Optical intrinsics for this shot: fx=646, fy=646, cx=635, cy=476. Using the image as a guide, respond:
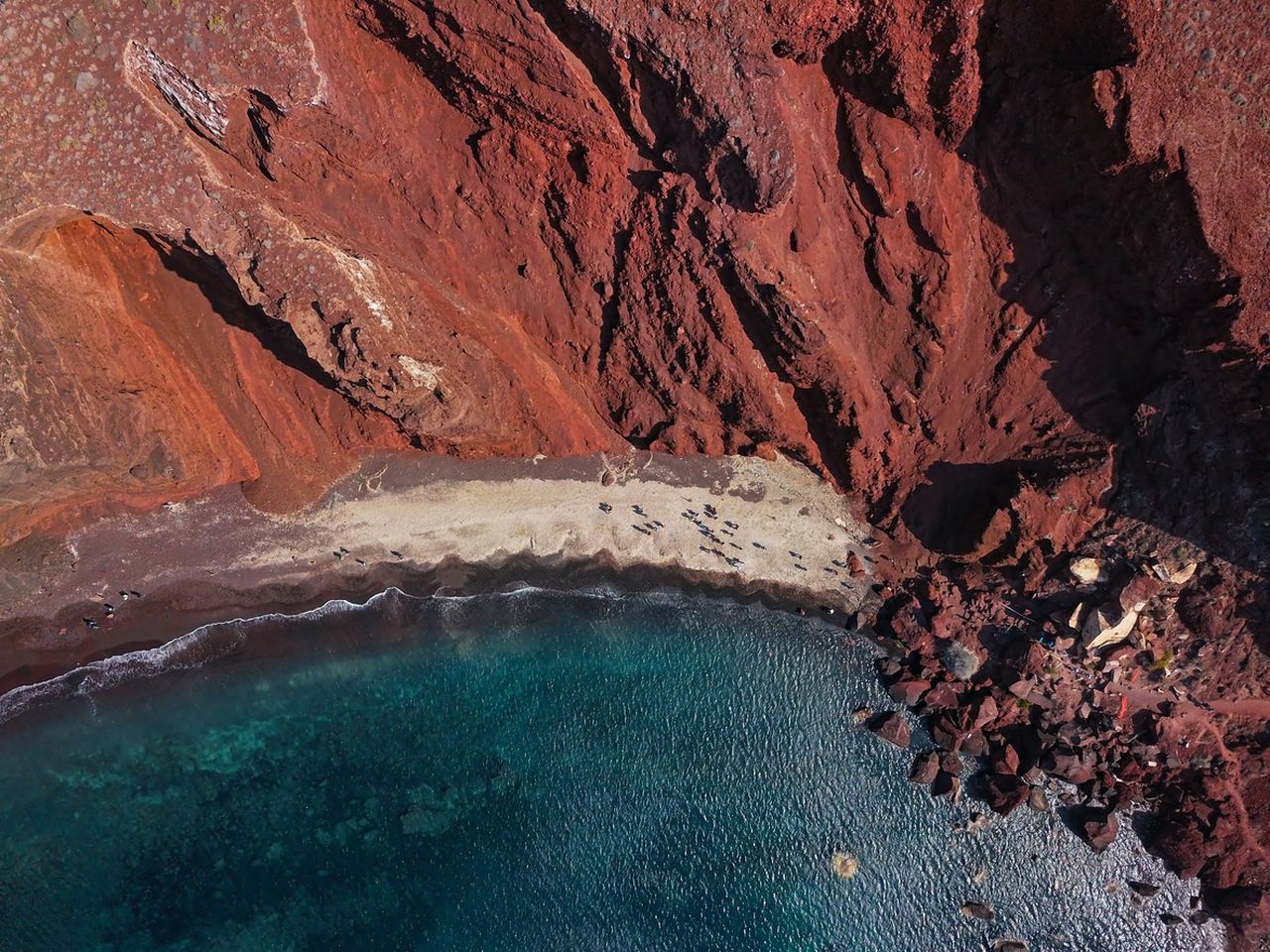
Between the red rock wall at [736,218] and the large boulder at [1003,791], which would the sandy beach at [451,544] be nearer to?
the red rock wall at [736,218]

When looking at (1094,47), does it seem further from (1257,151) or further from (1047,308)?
(1047,308)

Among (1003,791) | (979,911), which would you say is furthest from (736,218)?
(979,911)

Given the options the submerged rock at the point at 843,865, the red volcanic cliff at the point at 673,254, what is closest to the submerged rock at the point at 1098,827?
the red volcanic cliff at the point at 673,254

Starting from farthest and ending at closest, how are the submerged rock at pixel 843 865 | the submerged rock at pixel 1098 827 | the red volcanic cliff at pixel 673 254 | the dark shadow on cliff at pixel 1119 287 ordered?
the submerged rock at pixel 843 865, the submerged rock at pixel 1098 827, the red volcanic cliff at pixel 673 254, the dark shadow on cliff at pixel 1119 287

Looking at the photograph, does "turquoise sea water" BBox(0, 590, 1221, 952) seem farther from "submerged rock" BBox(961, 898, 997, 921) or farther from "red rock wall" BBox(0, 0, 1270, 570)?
"red rock wall" BBox(0, 0, 1270, 570)

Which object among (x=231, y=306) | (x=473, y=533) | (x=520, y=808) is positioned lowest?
(x=520, y=808)

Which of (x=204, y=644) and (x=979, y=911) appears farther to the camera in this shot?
(x=204, y=644)

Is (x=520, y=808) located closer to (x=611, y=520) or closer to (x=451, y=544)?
(x=451, y=544)

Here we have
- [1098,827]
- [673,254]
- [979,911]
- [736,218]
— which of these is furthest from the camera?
[979,911]

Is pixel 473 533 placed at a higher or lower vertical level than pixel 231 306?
lower
